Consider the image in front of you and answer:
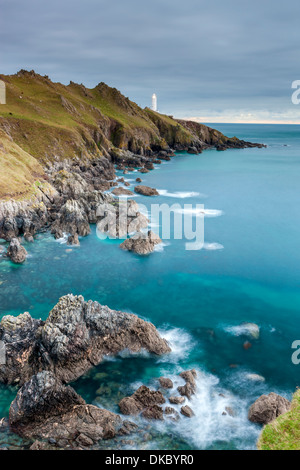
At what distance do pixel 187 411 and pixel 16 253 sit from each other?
34269mm

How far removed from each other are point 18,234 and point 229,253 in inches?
Result: 1440

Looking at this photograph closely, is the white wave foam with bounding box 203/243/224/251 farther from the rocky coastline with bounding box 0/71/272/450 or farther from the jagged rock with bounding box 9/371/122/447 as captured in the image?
the jagged rock with bounding box 9/371/122/447

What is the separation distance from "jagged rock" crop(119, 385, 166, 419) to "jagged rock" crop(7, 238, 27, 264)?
30.3 meters

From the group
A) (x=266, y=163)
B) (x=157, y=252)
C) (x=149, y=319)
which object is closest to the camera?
(x=149, y=319)

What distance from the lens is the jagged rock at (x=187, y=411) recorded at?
23.3 metres

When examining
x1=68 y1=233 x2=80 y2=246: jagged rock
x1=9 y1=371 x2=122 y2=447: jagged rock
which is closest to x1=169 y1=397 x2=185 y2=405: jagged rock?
x1=9 y1=371 x2=122 y2=447: jagged rock

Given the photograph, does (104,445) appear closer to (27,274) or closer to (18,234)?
(27,274)

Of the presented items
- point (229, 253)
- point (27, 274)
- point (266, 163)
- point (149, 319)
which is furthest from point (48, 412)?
point (266, 163)

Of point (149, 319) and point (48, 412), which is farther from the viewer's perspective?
point (149, 319)

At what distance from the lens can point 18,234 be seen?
56531 millimetres

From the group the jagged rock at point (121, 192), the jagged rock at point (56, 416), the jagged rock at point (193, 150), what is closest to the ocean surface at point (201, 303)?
the jagged rock at point (56, 416)

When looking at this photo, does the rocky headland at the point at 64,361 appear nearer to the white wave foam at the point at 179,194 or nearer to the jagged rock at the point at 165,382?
the jagged rock at the point at 165,382

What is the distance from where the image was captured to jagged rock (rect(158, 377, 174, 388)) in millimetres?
25891

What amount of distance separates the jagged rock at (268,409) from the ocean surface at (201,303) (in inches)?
25.2
